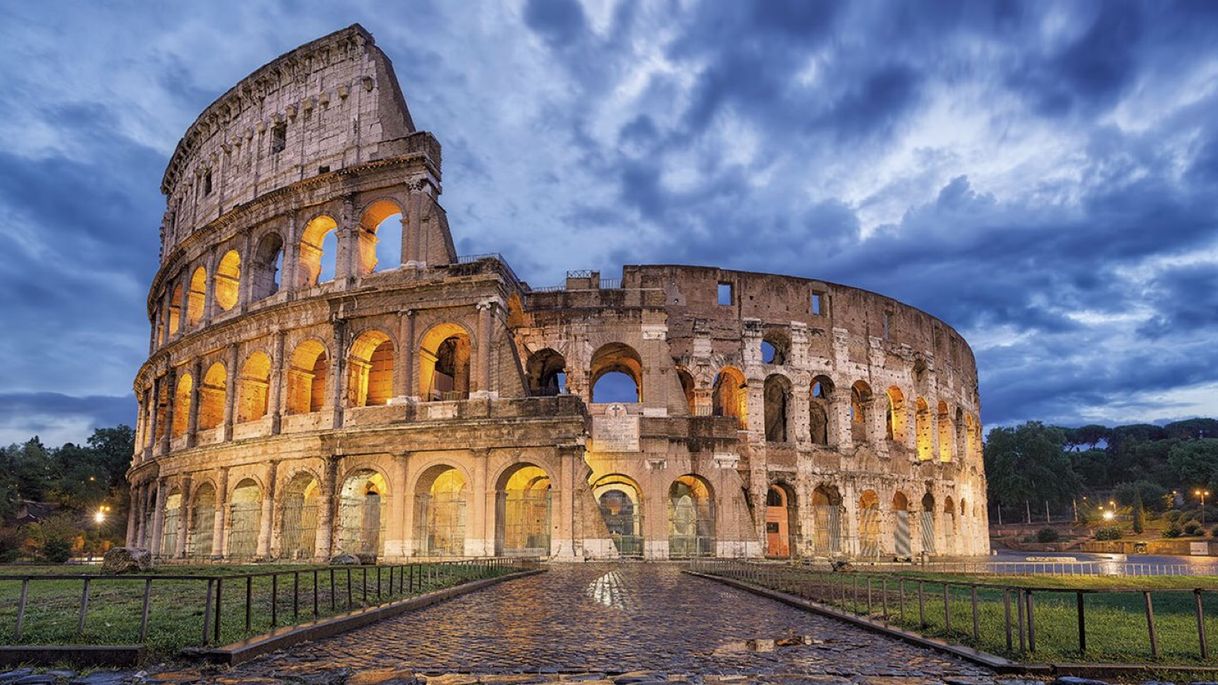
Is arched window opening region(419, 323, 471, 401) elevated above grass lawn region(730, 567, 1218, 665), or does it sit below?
above

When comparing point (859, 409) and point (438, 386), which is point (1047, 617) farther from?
point (859, 409)

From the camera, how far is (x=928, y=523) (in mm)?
38375

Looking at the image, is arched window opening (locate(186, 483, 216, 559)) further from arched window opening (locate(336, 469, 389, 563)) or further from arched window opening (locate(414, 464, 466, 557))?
arched window opening (locate(414, 464, 466, 557))

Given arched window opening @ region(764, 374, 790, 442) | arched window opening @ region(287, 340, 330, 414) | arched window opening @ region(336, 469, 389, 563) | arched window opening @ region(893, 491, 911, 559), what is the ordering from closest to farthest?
arched window opening @ region(336, 469, 389, 563) < arched window opening @ region(287, 340, 330, 414) < arched window opening @ region(764, 374, 790, 442) < arched window opening @ region(893, 491, 911, 559)

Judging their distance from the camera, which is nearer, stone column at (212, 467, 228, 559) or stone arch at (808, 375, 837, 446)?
stone column at (212, 467, 228, 559)

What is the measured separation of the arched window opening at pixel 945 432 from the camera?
40.9m

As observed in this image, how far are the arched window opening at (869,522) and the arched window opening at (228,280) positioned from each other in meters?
26.7

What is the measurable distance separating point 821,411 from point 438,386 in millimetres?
17049

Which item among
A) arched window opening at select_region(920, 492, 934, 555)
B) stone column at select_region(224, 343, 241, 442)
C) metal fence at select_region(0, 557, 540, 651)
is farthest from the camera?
arched window opening at select_region(920, 492, 934, 555)

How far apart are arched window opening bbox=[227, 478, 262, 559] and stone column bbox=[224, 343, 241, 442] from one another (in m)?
1.98

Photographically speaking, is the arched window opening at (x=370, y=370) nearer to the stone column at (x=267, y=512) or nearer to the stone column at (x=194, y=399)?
the stone column at (x=267, y=512)

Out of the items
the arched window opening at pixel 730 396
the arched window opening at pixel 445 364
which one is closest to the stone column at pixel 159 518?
the arched window opening at pixel 445 364

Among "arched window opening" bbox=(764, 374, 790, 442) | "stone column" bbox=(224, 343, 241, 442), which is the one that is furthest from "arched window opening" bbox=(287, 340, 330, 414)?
"arched window opening" bbox=(764, 374, 790, 442)

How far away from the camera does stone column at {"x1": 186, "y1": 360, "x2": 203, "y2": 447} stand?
3250cm
